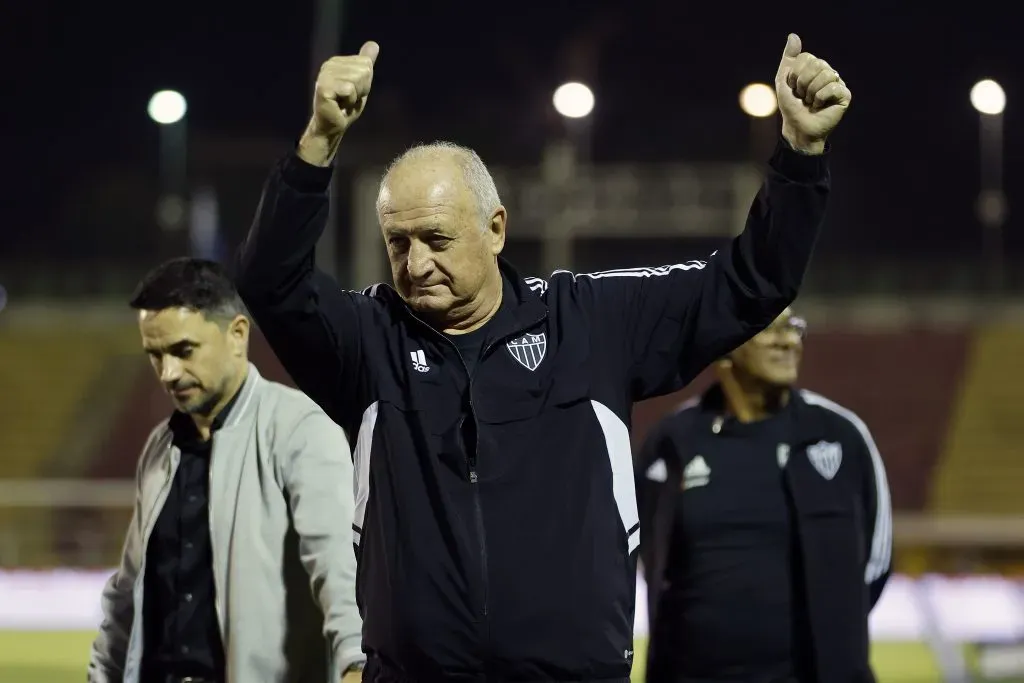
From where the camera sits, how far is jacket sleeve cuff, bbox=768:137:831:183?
257 centimetres

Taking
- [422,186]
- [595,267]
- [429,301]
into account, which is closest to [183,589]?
[429,301]

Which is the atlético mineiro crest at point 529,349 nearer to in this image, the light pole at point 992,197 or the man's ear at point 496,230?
the man's ear at point 496,230

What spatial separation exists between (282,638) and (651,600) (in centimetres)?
131

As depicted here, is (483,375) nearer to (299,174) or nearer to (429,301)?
(429,301)

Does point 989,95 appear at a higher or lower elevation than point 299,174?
higher

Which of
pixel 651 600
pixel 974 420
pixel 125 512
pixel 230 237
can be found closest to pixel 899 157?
pixel 974 420

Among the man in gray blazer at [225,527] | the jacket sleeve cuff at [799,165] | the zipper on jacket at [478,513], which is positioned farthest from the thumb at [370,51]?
the man in gray blazer at [225,527]

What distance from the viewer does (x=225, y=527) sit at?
3.35 m

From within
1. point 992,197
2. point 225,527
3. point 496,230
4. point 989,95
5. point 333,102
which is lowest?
point 225,527

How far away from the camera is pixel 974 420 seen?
67.2 ft

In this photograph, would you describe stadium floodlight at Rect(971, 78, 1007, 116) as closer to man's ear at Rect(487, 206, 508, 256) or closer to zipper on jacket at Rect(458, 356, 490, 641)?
man's ear at Rect(487, 206, 508, 256)

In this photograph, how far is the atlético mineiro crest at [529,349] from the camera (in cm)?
262

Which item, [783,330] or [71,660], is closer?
[783,330]

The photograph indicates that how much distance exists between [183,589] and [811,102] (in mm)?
1775
